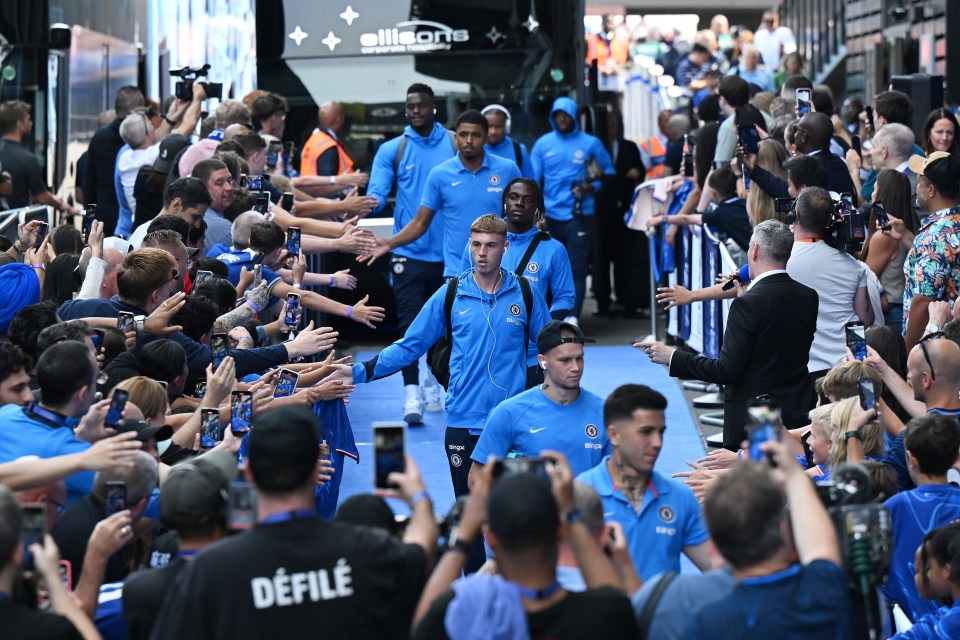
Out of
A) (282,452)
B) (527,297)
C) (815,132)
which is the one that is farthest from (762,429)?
(815,132)

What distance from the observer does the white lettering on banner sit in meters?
4.10

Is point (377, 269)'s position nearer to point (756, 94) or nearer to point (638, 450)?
point (756, 94)

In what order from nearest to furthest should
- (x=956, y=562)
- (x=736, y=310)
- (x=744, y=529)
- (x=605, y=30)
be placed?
(x=744, y=529) < (x=956, y=562) < (x=736, y=310) < (x=605, y=30)

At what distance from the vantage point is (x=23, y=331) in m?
7.23

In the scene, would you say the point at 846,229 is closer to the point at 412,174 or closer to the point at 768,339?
the point at 768,339

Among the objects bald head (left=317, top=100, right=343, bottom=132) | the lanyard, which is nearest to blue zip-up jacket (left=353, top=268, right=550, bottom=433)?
the lanyard

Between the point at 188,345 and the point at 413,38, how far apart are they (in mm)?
8493

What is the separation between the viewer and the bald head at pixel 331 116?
1491cm

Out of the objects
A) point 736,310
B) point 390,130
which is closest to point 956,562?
point 736,310

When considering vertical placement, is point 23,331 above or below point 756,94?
below

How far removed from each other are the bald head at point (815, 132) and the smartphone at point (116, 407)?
6509mm

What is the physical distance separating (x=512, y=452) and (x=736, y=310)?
179 cm

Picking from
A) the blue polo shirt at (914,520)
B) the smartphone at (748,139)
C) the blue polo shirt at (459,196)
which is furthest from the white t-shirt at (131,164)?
the blue polo shirt at (914,520)

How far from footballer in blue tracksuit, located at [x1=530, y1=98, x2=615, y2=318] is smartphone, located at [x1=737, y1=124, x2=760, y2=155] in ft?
16.0
